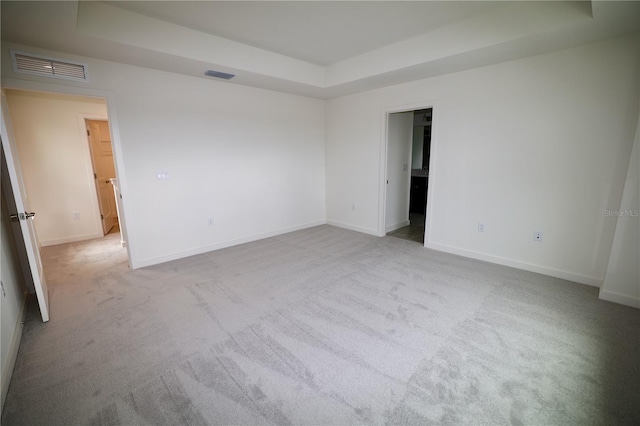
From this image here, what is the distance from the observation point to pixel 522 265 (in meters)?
3.40

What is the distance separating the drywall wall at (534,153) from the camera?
2.72m

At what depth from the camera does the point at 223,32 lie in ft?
10.0

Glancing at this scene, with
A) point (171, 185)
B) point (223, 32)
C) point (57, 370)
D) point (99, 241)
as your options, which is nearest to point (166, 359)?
point (57, 370)

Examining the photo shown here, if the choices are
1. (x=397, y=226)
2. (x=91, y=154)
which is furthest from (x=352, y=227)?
(x=91, y=154)

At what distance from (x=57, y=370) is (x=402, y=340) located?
95.4 inches

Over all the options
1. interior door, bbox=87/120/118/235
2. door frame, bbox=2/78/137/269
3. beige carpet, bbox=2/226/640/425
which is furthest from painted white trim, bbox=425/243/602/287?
interior door, bbox=87/120/118/235

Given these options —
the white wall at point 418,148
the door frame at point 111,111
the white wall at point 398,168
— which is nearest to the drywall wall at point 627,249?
the white wall at point 398,168

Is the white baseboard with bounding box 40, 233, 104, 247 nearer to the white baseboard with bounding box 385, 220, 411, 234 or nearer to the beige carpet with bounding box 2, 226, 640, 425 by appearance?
the beige carpet with bounding box 2, 226, 640, 425

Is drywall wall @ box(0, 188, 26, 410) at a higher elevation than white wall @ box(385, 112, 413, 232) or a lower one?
lower

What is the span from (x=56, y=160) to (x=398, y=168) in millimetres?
5659

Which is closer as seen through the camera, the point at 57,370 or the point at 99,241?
the point at 57,370

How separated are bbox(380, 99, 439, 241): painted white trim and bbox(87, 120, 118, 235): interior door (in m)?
4.90

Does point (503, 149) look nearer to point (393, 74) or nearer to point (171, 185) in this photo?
point (393, 74)

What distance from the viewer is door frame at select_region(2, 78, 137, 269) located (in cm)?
276
